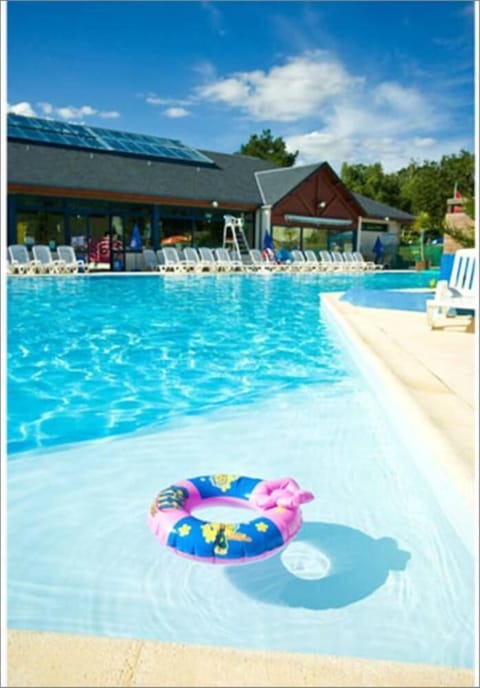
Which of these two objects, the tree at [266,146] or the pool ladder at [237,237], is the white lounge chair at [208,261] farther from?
the tree at [266,146]

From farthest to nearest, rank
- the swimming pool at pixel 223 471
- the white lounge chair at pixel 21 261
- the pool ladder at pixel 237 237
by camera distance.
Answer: the pool ladder at pixel 237 237 < the white lounge chair at pixel 21 261 < the swimming pool at pixel 223 471

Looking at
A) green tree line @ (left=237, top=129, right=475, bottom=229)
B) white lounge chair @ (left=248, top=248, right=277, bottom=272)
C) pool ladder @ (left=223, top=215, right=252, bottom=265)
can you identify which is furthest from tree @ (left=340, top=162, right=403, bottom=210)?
white lounge chair @ (left=248, top=248, right=277, bottom=272)

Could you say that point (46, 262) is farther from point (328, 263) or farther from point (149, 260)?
point (328, 263)

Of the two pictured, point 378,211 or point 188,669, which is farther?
point 378,211

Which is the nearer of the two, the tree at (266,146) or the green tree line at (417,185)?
the green tree line at (417,185)

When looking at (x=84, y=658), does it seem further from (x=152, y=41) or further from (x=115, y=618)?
(x=152, y=41)

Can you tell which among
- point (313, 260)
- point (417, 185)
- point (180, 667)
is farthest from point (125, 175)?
point (417, 185)

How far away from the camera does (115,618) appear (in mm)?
2371

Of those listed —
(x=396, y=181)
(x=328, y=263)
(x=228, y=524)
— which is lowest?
(x=228, y=524)

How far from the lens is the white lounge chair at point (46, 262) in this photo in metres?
18.8

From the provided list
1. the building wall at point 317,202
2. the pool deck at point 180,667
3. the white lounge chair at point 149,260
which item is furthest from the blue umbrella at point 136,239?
the pool deck at point 180,667

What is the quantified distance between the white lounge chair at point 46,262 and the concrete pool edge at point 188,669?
18.4 metres

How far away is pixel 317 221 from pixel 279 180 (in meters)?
2.77

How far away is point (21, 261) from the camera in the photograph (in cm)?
1856
